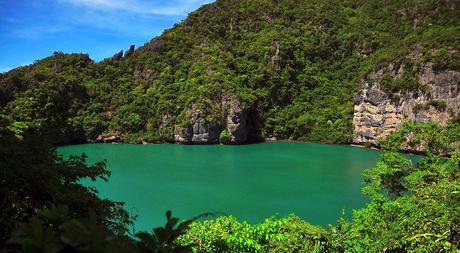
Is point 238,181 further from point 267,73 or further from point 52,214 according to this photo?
point 267,73

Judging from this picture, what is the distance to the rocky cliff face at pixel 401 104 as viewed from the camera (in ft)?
137

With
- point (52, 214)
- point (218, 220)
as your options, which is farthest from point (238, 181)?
point (52, 214)

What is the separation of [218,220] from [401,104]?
131ft

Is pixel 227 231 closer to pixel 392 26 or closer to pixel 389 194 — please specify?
pixel 389 194

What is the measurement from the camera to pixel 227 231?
10266mm

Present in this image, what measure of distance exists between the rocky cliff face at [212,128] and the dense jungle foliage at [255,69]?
1041 mm

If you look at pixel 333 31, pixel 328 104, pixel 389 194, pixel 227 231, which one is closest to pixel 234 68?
pixel 328 104

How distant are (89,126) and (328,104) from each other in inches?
1322

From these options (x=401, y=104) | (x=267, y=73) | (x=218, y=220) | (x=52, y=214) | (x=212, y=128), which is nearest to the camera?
(x=52, y=214)

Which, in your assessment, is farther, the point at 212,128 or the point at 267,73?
the point at 267,73

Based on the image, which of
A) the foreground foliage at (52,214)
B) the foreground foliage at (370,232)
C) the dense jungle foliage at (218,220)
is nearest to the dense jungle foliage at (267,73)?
the dense jungle foliage at (218,220)

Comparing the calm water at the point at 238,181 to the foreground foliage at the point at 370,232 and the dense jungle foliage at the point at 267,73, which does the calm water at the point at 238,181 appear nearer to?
the dense jungle foliage at the point at 267,73

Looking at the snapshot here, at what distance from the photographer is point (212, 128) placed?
169 feet

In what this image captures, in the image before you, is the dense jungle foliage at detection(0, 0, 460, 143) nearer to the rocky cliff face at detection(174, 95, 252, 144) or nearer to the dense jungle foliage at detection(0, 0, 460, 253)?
the dense jungle foliage at detection(0, 0, 460, 253)
